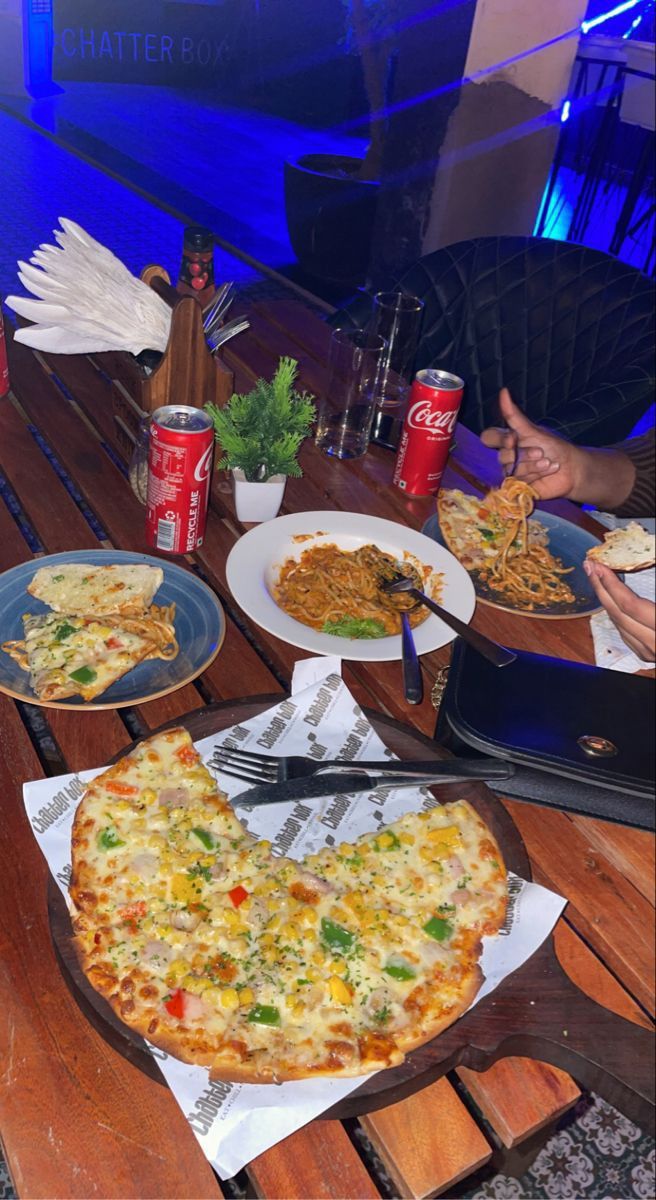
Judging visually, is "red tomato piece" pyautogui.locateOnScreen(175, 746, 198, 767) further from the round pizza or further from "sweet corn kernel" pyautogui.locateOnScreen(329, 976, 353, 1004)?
"sweet corn kernel" pyautogui.locateOnScreen(329, 976, 353, 1004)

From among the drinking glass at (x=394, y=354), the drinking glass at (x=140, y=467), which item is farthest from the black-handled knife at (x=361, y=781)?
the drinking glass at (x=394, y=354)

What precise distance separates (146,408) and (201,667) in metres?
0.92

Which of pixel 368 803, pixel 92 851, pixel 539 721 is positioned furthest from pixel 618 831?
pixel 92 851

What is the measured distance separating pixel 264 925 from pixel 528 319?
3.14 meters

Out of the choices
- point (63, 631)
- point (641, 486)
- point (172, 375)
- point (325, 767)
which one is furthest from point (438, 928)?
point (641, 486)

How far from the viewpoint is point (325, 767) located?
1.54 meters

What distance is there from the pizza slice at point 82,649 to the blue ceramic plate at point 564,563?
814mm

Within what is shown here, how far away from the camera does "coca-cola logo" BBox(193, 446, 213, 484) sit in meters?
1.97

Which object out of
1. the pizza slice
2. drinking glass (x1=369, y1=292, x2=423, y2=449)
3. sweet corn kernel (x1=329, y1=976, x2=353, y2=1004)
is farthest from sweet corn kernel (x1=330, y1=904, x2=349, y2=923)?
drinking glass (x1=369, y1=292, x2=423, y2=449)

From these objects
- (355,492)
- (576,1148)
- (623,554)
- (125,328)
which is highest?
(125,328)

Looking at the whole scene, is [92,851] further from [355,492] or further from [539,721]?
[355,492]

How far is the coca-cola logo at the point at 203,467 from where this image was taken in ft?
6.46

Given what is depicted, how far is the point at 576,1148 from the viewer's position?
2250 millimetres

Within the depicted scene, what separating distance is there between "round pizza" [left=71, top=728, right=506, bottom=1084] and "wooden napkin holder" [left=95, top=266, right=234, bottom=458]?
44.6 inches
